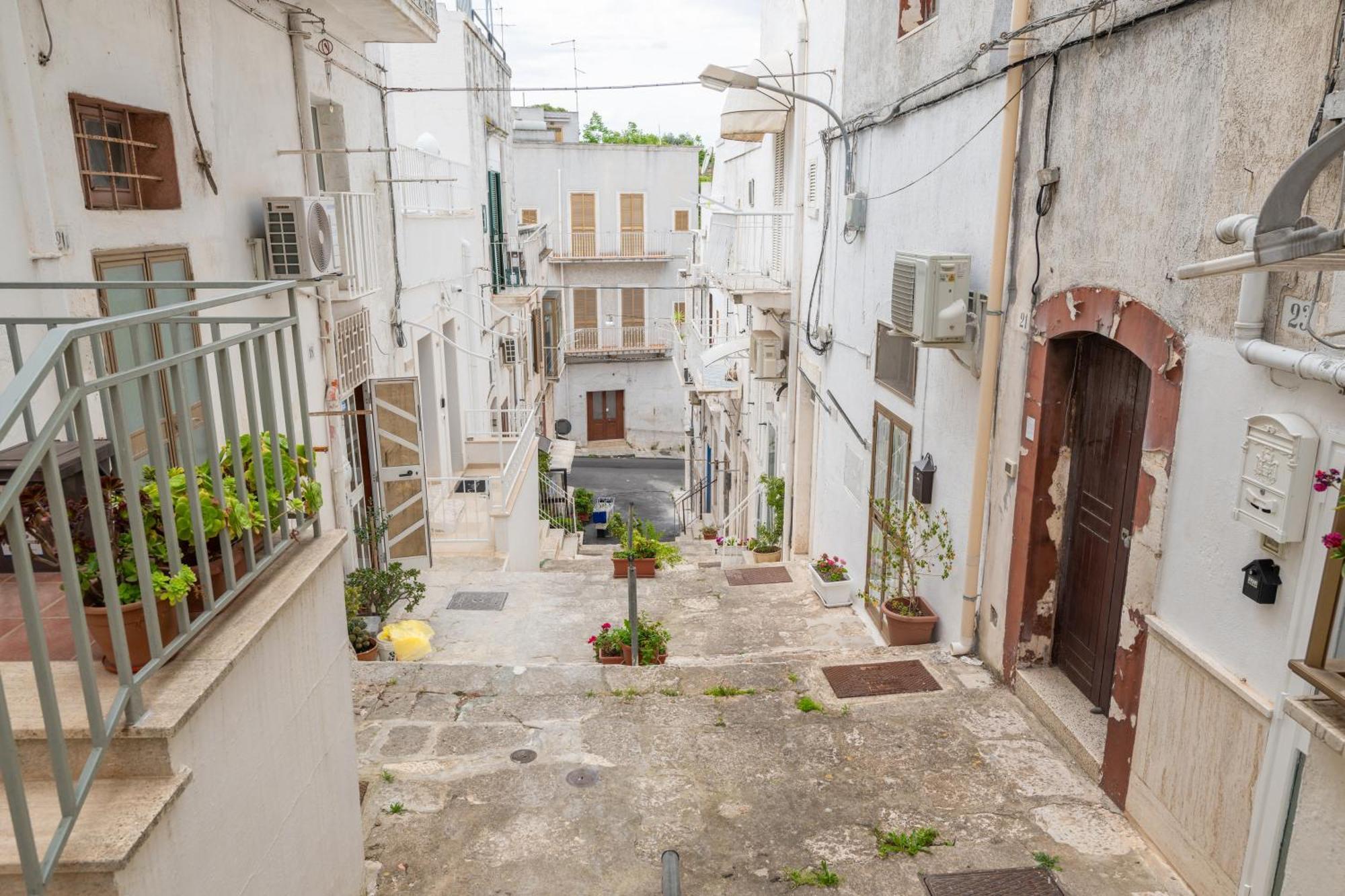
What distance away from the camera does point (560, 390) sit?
32.8m

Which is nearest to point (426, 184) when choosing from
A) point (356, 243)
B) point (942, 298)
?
point (356, 243)

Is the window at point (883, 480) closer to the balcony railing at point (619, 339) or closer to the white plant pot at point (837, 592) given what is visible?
the white plant pot at point (837, 592)

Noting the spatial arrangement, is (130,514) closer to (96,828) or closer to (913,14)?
(96,828)

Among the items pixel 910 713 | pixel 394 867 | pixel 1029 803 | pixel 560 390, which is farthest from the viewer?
pixel 560 390

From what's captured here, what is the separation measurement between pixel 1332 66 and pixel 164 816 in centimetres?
445

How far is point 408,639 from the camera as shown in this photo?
8133 mm

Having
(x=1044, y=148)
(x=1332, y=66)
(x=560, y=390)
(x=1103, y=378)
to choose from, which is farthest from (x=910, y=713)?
(x=560, y=390)

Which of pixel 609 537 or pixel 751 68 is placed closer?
pixel 751 68

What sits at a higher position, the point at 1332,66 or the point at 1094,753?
the point at 1332,66

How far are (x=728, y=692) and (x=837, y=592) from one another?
3.44m

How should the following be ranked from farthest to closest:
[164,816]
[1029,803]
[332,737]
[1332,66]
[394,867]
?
[1029,803]
[394,867]
[332,737]
[1332,66]
[164,816]

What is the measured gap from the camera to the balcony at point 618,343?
3228 centimetres

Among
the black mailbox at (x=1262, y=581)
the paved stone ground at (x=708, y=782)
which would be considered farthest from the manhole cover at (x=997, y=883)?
the black mailbox at (x=1262, y=581)

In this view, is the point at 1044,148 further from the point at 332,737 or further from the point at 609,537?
the point at 609,537
